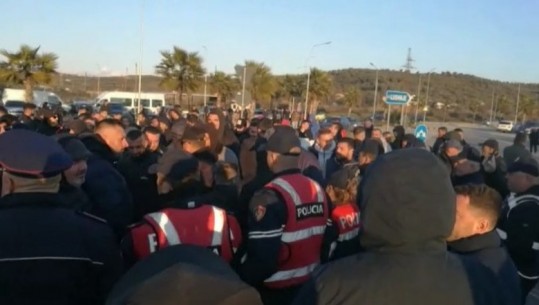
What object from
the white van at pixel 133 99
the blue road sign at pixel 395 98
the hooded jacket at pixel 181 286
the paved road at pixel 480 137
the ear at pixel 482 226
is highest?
the blue road sign at pixel 395 98

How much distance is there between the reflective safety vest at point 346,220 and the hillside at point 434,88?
90.1 m

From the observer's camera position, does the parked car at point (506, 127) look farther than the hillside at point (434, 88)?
No

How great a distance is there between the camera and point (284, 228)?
4273 mm

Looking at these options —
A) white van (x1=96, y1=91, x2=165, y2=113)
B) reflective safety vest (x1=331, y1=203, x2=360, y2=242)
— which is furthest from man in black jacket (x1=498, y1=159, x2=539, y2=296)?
white van (x1=96, y1=91, x2=165, y2=113)

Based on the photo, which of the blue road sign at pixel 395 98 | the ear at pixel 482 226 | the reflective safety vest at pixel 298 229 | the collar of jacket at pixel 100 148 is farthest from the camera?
the blue road sign at pixel 395 98

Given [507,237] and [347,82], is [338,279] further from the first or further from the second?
[347,82]

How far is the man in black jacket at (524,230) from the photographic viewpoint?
5.41m

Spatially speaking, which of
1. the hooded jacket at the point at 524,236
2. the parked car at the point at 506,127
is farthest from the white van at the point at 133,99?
the hooded jacket at the point at 524,236

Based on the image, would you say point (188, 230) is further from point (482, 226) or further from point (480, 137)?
point (480, 137)

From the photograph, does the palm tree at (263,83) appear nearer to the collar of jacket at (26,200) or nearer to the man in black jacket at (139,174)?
the man in black jacket at (139,174)

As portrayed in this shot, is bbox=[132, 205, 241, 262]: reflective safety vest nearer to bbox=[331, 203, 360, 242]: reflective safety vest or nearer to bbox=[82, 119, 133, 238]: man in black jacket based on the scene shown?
bbox=[82, 119, 133, 238]: man in black jacket

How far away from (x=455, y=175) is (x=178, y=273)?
7105 mm

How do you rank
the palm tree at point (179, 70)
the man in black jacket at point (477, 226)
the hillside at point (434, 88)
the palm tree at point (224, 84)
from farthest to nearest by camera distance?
the hillside at point (434, 88) → the palm tree at point (224, 84) → the palm tree at point (179, 70) → the man in black jacket at point (477, 226)

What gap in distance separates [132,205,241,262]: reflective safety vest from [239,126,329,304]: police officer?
12.7 inches
